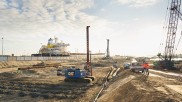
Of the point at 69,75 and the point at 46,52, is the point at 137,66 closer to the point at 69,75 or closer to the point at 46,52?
the point at 69,75

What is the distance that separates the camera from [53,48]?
4924 inches

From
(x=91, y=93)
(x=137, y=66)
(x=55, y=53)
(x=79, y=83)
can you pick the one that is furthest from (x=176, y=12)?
(x=55, y=53)

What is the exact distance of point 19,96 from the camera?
83.3ft

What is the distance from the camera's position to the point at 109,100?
20016 millimetres

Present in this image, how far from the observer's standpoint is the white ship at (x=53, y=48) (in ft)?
407

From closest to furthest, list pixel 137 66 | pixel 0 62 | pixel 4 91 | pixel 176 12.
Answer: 1. pixel 4 91
2. pixel 137 66
3. pixel 176 12
4. pixel 0 62

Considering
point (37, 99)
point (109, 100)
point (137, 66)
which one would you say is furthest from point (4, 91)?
point (137, 66)

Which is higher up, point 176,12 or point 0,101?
point 176,12

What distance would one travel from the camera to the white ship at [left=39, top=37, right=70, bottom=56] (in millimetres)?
124125

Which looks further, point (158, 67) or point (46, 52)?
point (46, 52)

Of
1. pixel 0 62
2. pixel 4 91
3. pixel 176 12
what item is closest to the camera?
pixel 4 91

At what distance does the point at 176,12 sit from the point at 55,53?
77146mm

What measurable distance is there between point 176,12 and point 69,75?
3524cm

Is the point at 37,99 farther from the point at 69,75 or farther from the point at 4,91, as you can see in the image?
the point at 69,75
